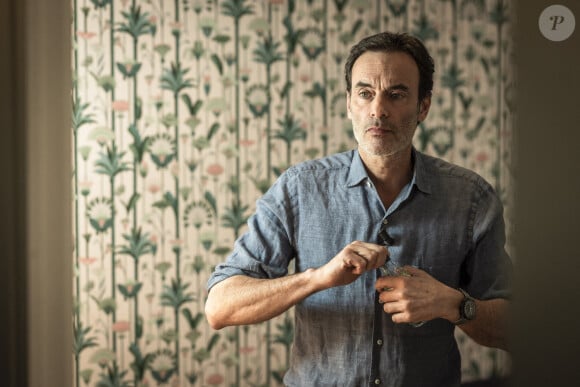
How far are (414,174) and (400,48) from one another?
294 mm

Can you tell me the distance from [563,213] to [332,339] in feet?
3.30

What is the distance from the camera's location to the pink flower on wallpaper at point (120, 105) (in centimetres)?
260

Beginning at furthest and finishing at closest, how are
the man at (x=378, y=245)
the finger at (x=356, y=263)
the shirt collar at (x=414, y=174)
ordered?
the shirt collar at (x=414, y=174) → the man at (x=378, y=245) → the finger at (x=356, y=263)

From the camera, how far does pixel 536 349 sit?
11.3 inches

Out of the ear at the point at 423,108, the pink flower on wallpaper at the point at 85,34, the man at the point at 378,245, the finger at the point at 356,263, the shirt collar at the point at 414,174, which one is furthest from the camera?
the pink flower on wallpaper at the point at 85,34

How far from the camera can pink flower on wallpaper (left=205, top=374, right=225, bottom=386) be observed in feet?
8.66

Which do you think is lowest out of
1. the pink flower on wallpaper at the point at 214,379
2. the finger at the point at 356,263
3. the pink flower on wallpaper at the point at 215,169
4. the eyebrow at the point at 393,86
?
the pink flower on wallpaper at the point at 214,379

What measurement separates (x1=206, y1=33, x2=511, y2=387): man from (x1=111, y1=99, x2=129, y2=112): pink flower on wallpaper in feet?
4.72

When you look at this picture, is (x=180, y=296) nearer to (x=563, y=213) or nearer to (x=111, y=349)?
(x=111, y=349)

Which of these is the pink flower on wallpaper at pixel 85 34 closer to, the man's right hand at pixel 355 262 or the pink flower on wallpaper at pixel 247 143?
the pink flower on wallpaper at pixel 247 143

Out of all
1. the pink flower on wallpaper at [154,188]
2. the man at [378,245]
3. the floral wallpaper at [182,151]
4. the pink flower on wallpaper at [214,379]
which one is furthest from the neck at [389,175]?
the pink flower on wallpaper at [214,379]

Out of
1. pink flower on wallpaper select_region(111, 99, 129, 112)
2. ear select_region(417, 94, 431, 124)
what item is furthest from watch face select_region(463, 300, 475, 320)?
pink flower on wallpaper select_region(111, 99, 129, 112)

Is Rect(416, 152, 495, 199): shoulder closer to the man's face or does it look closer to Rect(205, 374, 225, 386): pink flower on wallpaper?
the man's face

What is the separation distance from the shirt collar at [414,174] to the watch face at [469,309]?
27cm
